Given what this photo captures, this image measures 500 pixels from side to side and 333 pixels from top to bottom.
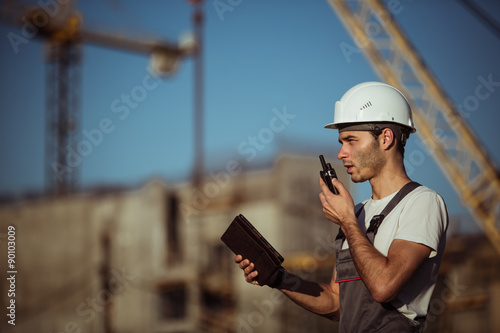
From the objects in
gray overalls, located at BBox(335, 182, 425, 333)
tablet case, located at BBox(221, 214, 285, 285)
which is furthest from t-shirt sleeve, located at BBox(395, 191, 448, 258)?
tablet case, located at BBox(221, 214, 285, 285)

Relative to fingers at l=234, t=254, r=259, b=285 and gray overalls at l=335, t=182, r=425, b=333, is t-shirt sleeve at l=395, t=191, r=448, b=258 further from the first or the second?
fingers at l=234, t=254, r=259, b=285

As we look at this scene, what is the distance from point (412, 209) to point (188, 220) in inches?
846

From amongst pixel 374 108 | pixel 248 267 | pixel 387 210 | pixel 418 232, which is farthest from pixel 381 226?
pixel 248 267

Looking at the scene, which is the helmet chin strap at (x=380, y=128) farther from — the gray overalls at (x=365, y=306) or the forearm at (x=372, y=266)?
the forearm at (x=372, y=266)

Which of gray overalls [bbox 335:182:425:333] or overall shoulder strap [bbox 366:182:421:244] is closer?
gray overalls [bbox 335:182:425:333]

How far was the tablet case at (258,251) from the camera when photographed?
2.84 metres

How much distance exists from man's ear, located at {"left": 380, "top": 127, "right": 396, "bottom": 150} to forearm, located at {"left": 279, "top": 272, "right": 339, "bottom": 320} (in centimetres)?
87

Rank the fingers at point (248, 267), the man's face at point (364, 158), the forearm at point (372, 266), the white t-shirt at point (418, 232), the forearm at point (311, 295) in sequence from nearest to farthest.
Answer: the forearm at point (372, 266), the white t-shirt at point (418, 232), the man's face at point (364, 158), the fingers at point (248, 267), the forearm at point (311, 295)

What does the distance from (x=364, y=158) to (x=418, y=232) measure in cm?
47

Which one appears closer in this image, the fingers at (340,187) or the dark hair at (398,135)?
the fingers at (340,187)

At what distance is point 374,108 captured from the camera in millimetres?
2768

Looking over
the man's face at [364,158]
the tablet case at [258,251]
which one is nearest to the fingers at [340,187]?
the man's face at [364,158]

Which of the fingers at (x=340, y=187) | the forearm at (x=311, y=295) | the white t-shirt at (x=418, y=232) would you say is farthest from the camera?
the forearm at (x=311, y=295)

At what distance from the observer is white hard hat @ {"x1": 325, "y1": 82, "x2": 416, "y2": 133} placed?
275 cm
